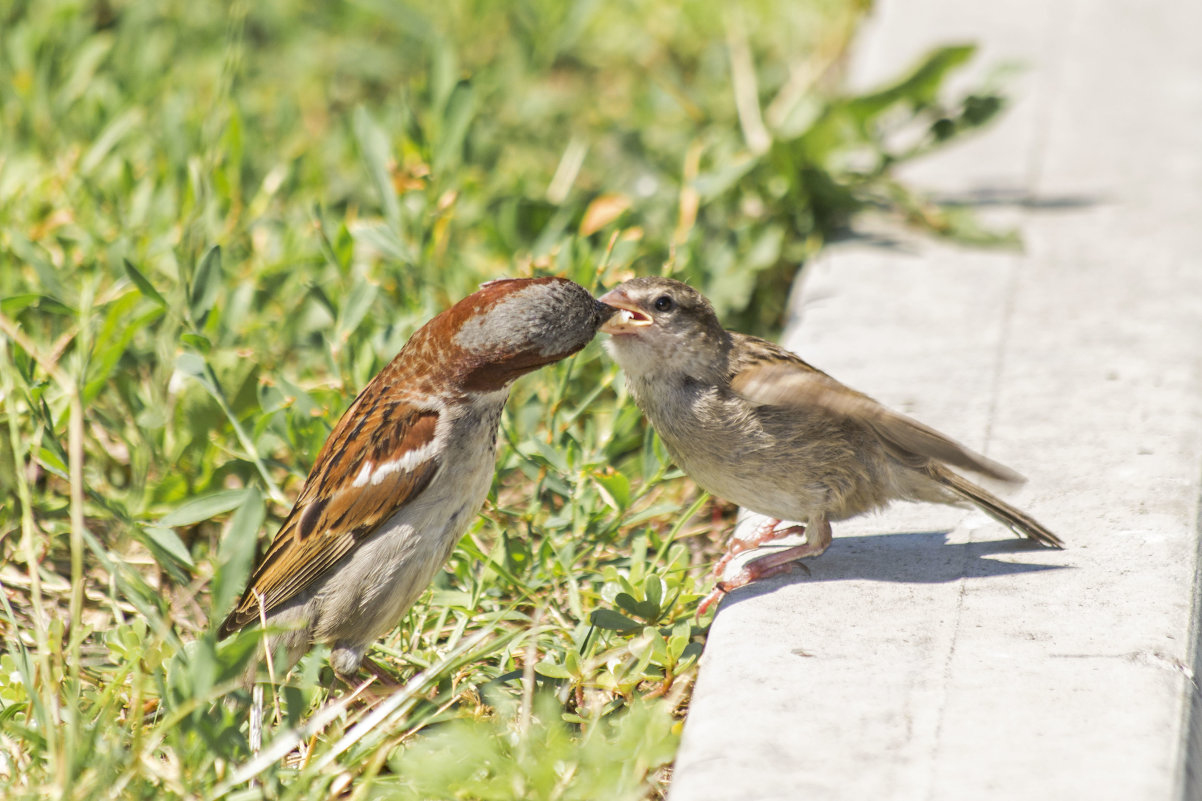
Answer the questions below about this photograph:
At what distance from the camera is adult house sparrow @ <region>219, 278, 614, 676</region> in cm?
284

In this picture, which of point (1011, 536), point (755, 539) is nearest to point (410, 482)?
point (755, 539)

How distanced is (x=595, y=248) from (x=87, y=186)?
172 cm

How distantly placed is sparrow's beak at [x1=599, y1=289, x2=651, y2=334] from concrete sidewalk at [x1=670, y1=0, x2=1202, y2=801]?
2.11ft

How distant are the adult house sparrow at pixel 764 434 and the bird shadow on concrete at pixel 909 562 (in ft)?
0.15

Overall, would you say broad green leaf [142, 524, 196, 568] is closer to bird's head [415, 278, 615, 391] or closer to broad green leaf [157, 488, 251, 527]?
broad green leaf [157, 488, 251, 527]

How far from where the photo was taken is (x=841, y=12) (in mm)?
6887

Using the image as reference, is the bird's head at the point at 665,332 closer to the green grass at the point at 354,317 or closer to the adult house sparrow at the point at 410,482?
the adult house sparrow at the point at 410,482

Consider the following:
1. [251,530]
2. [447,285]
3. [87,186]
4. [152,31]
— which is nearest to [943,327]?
[447,285]

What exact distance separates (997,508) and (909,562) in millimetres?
227

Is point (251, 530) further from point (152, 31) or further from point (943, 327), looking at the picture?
point (152, 31)

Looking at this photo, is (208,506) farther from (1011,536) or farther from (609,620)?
(1011,536)

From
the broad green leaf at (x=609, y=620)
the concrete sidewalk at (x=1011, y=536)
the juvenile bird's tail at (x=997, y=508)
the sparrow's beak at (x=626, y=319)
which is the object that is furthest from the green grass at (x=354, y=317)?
the juvenile bird's tail at (x=997, y=508)

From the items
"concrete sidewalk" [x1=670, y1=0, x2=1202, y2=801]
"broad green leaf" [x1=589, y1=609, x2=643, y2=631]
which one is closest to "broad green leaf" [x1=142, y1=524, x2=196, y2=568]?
"broad green leaf" [x1=589, y1=609, x2=643, y2=631]

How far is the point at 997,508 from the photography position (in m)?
2.96
